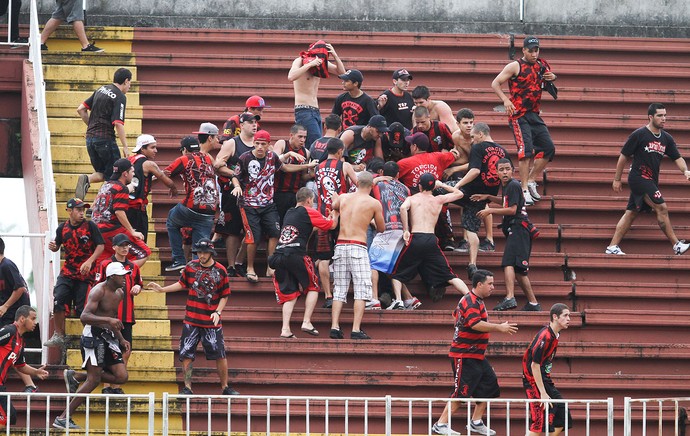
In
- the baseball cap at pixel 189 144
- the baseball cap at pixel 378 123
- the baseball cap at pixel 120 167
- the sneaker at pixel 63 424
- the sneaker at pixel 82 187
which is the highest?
the baseball cap at pixel 378 123

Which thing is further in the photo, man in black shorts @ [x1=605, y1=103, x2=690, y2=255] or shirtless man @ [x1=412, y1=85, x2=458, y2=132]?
shirtless man @ [x1=412, y1=85, x2=458, y2=132]

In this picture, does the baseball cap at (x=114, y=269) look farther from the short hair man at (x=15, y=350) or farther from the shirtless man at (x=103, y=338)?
the short hair man at (x=15, y=350)

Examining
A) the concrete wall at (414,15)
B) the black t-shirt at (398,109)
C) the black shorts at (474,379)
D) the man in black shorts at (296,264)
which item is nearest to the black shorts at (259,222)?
the man in black shorts at (296,264)

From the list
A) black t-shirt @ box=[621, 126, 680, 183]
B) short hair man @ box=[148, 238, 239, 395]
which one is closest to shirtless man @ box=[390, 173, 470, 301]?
short hair man @ box=[148, 238, 239, 395]

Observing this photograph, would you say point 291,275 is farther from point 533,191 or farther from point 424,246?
point 533,191

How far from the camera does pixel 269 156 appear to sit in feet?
53.9

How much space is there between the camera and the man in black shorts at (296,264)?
15.4 meters

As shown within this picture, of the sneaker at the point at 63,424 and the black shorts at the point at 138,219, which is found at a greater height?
the black shorts at the point at 138,219

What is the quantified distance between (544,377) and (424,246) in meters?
2.31

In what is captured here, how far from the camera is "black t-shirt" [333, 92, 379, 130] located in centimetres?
1756

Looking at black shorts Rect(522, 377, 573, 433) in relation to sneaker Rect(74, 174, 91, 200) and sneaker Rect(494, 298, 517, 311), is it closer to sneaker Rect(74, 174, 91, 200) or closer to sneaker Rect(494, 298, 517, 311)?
sneaker Rect(494, 298, 517, 311)

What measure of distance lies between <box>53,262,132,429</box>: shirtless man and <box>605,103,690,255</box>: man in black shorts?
589cm

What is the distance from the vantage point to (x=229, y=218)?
1644 centimetres

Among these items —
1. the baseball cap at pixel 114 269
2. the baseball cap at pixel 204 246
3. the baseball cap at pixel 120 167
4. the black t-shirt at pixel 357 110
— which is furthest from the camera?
the black t-shirt at pixel 357 110
